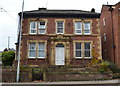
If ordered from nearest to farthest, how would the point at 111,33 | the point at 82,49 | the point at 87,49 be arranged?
the point at 82,49 → the point at 87,49 → the point at 111,33

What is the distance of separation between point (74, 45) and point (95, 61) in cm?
371

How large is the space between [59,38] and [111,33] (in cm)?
803

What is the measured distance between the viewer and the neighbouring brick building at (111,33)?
73.0 ft

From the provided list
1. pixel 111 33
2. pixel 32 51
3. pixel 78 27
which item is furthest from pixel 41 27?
Result: pixel 111 33

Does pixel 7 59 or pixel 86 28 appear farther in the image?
pixel 7 59

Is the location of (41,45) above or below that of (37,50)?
above

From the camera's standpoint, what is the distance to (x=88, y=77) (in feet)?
56.4

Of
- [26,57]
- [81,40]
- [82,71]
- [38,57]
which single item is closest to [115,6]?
[81,40]

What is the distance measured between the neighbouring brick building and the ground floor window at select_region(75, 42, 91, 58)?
3.59m

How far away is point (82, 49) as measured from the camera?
22.9m

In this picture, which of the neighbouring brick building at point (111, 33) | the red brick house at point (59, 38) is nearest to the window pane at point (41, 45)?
the red brick house at point (59, 38)

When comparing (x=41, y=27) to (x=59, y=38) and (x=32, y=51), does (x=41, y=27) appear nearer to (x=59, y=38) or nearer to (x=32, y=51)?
(x=59, y=38)

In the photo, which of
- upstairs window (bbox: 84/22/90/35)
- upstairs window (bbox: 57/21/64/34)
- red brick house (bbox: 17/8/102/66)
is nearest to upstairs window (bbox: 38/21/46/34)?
red brick house (bbox: 17/8/102/66)

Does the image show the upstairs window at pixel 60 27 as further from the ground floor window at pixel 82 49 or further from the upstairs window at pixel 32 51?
the upstairs window at pixel 32 51
